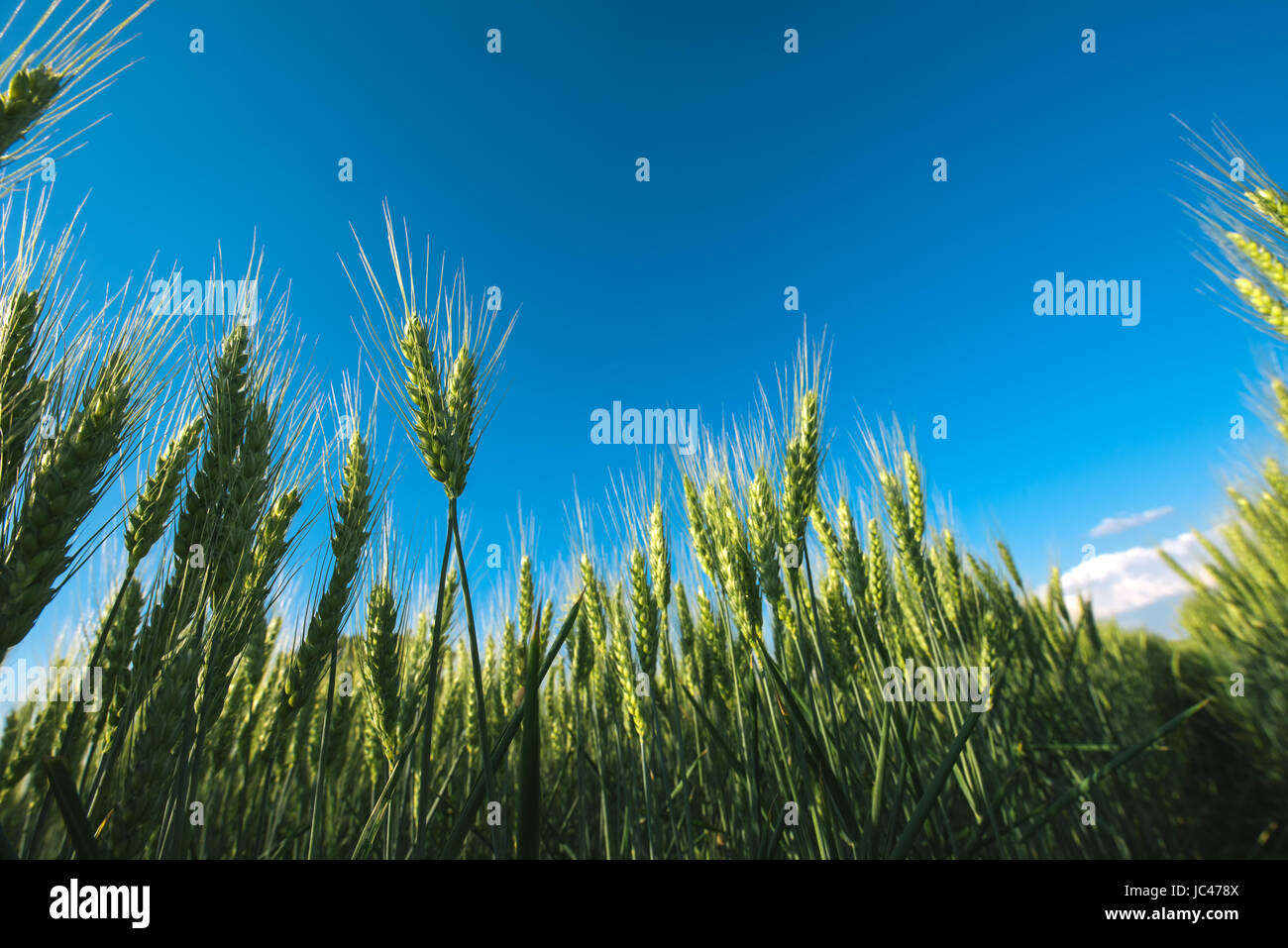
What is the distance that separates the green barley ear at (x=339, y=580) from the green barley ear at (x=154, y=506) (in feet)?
1.67

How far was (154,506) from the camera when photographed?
5.48 feet

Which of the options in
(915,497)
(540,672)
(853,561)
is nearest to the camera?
(540,672)

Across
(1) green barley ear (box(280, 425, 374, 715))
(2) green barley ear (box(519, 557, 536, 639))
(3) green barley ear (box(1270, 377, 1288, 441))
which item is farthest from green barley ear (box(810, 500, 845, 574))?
(3) green barley ear (box(1270, 377, 1288, 441))

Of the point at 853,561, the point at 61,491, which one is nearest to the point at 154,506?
the point at 61,491

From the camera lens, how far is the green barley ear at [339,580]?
1507 millimetres

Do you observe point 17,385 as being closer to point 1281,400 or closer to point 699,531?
point 699,531

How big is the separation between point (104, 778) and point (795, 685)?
2.44 meters

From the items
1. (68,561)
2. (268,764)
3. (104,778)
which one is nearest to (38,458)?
(68,561)

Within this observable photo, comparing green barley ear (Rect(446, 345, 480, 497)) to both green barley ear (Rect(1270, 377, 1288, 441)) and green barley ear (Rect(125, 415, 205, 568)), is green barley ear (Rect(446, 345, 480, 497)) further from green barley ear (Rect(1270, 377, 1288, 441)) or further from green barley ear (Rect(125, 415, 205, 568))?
green barley ear (Rect(1270, 377, 1288, 441))

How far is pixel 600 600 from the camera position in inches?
121

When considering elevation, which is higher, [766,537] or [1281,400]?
[1281,400]

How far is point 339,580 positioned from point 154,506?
25.5 inches
